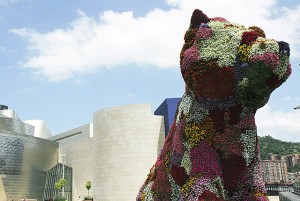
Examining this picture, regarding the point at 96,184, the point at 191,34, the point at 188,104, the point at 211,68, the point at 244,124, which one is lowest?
the point at 96,184

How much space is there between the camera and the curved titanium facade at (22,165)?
51.6 meters

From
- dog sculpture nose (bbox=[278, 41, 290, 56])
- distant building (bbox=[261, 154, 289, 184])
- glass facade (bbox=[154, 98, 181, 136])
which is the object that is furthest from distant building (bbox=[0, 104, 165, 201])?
distant building (bbox=[261, 154, 289, 184])

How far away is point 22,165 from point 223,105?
52.3m

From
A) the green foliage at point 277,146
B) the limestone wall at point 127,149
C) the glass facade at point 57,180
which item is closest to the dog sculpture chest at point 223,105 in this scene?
the limestone wall at point 127,149

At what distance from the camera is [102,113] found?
47.1 m

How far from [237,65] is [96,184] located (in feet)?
137

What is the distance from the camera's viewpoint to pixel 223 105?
7.90 metres

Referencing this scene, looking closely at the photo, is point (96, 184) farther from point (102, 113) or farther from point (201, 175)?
point (201, 175)

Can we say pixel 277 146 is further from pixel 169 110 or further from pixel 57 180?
pixel 169 110

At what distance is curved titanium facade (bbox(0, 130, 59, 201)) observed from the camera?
51.6 m

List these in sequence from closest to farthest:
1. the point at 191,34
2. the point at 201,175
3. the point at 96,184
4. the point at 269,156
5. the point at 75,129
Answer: the point at 201,175 < the point at 191,34 < the point at 96,184 < the point at 75,129 < the point at 269,156

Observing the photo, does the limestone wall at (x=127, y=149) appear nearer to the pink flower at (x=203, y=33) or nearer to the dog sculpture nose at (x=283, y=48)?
the pink flower at (x=203, y=33)

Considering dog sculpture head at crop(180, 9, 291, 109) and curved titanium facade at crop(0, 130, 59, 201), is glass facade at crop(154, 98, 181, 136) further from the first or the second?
dog sculpture head at crop(180, 9, 291, 109)

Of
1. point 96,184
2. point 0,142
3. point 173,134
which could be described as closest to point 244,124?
point 173,134
